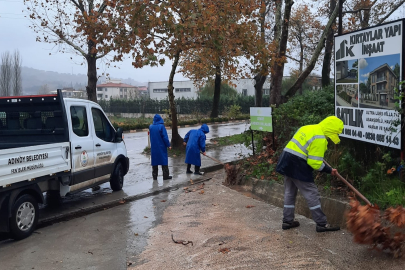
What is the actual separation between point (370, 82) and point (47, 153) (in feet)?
17.0

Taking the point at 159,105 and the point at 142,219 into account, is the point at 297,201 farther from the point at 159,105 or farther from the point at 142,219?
the point at 159,105

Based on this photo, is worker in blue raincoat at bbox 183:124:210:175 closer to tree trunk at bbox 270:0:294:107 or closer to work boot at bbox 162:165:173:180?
work boot at bbox 162:165:173:180

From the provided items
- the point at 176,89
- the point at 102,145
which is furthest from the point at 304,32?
the point at 176,89

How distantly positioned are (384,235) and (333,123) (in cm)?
163

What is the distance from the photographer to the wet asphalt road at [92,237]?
18.0 ft

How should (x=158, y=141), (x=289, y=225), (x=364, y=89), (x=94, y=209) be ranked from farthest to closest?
1. (x=158, y=141)
2. (x=94, y=209)
3. (x=364, y=89)
4. (x=289, y=225)

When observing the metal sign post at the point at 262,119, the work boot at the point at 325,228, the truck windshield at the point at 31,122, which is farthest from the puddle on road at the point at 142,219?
the metal sign post at the point at 262,119

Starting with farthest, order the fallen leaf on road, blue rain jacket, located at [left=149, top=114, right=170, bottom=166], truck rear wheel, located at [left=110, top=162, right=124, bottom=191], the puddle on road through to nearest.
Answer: blue rain jacket, located at [left=149, top=114, right=170, bottom=166] < truck rear wheel, located at [left=110, top=162, right=124, bottom=191] < the puddle on road < the fallen leaf on road

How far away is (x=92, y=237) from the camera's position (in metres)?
6.52

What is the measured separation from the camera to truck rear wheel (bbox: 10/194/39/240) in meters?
6.27

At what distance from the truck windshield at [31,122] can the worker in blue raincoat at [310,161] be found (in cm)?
407

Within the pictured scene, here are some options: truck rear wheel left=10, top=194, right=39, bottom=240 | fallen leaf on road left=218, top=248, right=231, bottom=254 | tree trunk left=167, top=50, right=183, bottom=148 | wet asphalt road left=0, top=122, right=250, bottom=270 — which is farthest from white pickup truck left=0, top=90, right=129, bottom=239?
tree trunk left=167, top=50, right=183, bottom=148

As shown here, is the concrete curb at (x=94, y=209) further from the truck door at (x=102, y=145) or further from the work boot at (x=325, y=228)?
the work boot at (x=325, y=228)

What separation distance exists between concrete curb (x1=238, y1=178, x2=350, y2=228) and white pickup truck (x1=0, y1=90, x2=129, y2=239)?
10.2ft
